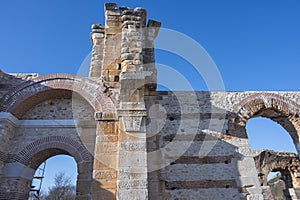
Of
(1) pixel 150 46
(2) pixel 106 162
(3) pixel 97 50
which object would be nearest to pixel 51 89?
(3) pixel 97 50

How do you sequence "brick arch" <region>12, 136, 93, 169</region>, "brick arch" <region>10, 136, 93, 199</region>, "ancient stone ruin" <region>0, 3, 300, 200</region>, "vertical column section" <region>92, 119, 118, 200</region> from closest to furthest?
"vertical column section" <region>92, 119, 118, 200</region> → "ancient stone ruin" <region>0, 3, 300, 200</region> → "brick arch" <region>10, 136, 93, 199</region> → "brick arch" <region>12, 136, 93, 169</region>

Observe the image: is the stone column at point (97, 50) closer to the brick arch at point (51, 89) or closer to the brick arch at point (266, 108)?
the brick arch at point (51, 89)

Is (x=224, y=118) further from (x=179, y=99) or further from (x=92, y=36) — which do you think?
(x=92, y=36)

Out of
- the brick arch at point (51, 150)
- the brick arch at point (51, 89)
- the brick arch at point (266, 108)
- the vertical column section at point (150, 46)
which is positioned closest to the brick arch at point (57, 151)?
the brick arch at point (51, 150)

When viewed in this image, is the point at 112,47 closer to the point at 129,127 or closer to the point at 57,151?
the point at 129,127

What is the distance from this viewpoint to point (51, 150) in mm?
5980

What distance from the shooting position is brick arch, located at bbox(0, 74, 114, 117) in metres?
5.80

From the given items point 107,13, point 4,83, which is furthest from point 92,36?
point 4,83

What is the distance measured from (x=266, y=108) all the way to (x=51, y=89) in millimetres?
6839

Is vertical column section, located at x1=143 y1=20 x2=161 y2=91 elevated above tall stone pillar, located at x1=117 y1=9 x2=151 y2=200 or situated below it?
above

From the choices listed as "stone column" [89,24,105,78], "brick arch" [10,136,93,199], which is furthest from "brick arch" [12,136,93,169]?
"stone column" [89,24,105,78]

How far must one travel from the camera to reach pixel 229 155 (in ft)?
22.4

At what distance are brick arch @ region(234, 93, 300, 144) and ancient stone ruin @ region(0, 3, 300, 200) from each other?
0.11ft

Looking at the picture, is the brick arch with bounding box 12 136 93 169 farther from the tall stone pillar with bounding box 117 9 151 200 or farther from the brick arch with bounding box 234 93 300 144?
the brick arch with bounding box 234 93 300 144
